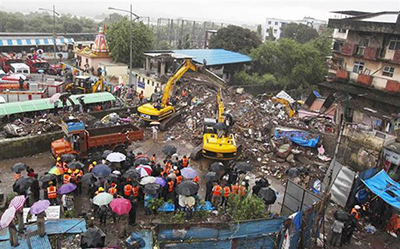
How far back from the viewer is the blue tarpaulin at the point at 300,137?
1788 cm

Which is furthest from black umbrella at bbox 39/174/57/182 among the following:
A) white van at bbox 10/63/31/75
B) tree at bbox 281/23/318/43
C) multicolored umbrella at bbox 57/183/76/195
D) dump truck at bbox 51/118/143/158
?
tree at bbox 281/23/318/43

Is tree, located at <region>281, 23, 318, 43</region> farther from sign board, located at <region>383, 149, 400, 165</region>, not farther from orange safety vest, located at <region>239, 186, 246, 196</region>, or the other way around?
orange safety vest, located at <region>239, 186, 246, 196</region>

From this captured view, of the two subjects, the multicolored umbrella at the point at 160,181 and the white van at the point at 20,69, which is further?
the white van at the point at 20,69

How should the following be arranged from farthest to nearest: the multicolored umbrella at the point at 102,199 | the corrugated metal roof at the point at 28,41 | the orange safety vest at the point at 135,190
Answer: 1. the corrugated metal roof at the point at 28,41
2. the orange safety vest at the point at 135,190
3. the multicolored umbrella at the point at 102,199

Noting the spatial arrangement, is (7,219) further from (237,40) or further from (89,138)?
(237,40)

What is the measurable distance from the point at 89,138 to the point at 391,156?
13.7 metres

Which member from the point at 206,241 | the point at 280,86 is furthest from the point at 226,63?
the point at 206,241

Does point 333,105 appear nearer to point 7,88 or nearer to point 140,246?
point 140,246

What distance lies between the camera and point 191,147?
18.9 metres

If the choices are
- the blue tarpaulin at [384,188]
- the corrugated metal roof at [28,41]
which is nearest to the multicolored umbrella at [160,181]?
the blue tarpaulin at [384,188]

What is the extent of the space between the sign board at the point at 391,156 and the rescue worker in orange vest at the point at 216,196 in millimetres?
7789

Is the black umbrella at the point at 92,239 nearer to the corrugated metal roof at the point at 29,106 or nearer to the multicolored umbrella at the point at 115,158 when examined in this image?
the multicolored umbrella at the point at 115,158

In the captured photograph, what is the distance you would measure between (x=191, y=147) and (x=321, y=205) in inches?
380

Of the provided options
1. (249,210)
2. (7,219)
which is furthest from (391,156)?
(7,219)
